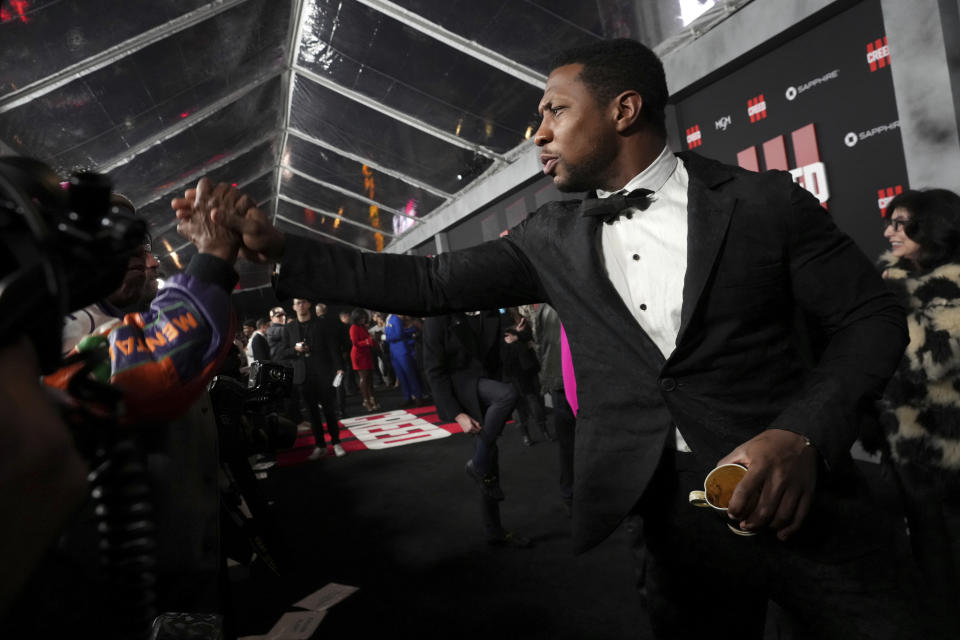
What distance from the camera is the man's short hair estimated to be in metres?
1.73

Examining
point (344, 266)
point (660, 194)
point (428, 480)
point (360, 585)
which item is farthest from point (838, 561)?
point (428, 480)

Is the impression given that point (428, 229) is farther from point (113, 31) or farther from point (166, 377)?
point (166, 377)

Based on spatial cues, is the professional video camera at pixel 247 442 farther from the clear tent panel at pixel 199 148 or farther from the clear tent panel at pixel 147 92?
the clear tent panel at pixel 199 148

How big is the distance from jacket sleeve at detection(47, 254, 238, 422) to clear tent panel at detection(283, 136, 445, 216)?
11.3 meters

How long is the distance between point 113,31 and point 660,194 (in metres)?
6.51

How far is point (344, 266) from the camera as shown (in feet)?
4.97

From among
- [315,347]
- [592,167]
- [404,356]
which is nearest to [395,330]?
[404,356]

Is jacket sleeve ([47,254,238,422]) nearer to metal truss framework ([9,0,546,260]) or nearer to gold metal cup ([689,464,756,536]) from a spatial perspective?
gold metal cup ([689,464,756,536])

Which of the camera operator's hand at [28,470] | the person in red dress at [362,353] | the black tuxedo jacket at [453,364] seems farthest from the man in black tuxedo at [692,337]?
the person in red dress at [362,353]

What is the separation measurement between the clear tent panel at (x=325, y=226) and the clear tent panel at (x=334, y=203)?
19.7 inches

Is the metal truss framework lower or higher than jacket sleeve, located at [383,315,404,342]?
higher

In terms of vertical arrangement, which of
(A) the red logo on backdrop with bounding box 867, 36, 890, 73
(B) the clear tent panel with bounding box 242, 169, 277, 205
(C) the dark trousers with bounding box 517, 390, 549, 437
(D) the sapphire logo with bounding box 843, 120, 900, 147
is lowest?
(C) the dark trousers with bounding box 517, 390, 549, 437

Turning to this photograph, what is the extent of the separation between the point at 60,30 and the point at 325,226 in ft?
39.5

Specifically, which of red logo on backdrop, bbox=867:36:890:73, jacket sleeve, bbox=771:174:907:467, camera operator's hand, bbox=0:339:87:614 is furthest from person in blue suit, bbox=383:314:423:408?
camera operator's hand, bbox=0:339:87:614
